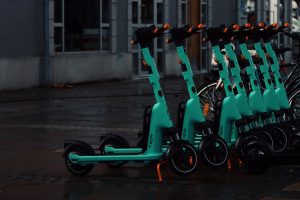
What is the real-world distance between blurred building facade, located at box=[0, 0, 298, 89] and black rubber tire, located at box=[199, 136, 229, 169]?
13.2m

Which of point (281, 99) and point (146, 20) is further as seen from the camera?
point (146, 20)

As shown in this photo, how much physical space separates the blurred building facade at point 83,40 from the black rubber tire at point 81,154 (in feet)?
41.8

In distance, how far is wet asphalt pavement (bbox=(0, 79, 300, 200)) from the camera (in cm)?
803

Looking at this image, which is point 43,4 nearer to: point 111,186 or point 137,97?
point 137,97

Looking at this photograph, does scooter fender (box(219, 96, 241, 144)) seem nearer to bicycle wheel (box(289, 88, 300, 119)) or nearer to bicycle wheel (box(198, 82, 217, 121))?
bicycle wheel (box(289, 88, 300, 119))

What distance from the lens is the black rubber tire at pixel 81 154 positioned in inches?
352

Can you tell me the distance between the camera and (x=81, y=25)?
964 inches

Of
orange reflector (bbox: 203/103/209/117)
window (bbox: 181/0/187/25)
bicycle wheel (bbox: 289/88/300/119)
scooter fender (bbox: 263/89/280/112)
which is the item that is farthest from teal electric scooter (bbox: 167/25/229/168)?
window (bbox: 181/0/187/25)

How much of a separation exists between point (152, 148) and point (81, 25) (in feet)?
52.8

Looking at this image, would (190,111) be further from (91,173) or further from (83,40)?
(83,40)

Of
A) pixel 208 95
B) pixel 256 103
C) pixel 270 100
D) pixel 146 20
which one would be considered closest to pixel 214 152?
pixel 256 103

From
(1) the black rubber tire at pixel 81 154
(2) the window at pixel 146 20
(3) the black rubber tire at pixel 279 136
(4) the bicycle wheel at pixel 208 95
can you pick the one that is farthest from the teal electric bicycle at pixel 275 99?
(2) the window at pixel 146 20

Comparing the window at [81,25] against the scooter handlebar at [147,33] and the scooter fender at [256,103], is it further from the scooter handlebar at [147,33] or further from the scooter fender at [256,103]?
the scooter handlebar at [147,33]

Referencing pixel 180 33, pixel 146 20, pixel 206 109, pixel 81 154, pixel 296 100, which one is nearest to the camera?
pixel 81 154
